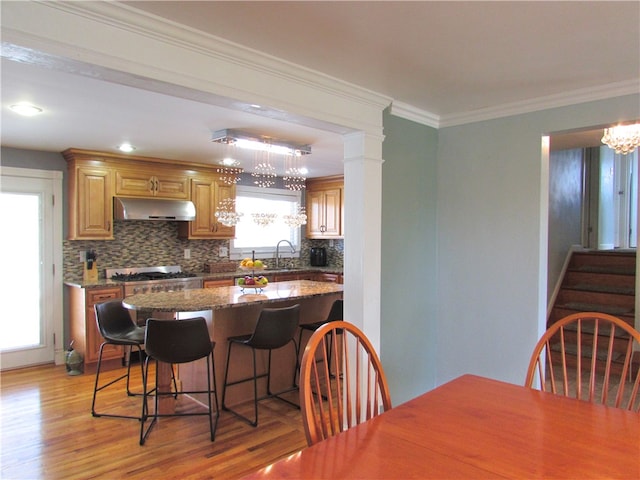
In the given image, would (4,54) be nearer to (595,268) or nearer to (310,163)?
(310,163)

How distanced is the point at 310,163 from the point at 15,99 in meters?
3.13

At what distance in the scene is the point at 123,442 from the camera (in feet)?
9.78

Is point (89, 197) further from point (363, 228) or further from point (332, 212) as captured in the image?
point (363, 228)

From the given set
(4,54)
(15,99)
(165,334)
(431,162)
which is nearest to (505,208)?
(431,162)

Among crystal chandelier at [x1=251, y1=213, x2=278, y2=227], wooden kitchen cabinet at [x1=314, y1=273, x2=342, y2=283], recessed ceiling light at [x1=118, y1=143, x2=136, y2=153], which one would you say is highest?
recessed ceiling light at [x1=118, y1=143, x2=136, y2=153]

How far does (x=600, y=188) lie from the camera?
6.52 meters

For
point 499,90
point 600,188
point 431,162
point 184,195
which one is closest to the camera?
point 499,90

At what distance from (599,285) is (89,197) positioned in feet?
19.3

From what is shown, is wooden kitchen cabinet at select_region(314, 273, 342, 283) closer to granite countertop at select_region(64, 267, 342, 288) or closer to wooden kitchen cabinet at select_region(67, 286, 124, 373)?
granite countertop at select_region(64, 267, 342, 288)

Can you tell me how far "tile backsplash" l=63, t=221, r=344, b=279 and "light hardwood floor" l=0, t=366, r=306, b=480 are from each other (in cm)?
161

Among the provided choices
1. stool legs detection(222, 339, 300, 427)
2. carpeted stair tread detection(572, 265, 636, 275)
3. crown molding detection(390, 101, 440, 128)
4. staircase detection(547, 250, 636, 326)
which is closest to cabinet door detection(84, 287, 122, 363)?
stool legs detection(222, 339, 300, 427)

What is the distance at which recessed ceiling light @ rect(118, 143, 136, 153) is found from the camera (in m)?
4.35

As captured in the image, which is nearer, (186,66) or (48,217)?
(186,66)

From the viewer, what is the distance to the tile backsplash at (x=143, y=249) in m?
4.96
